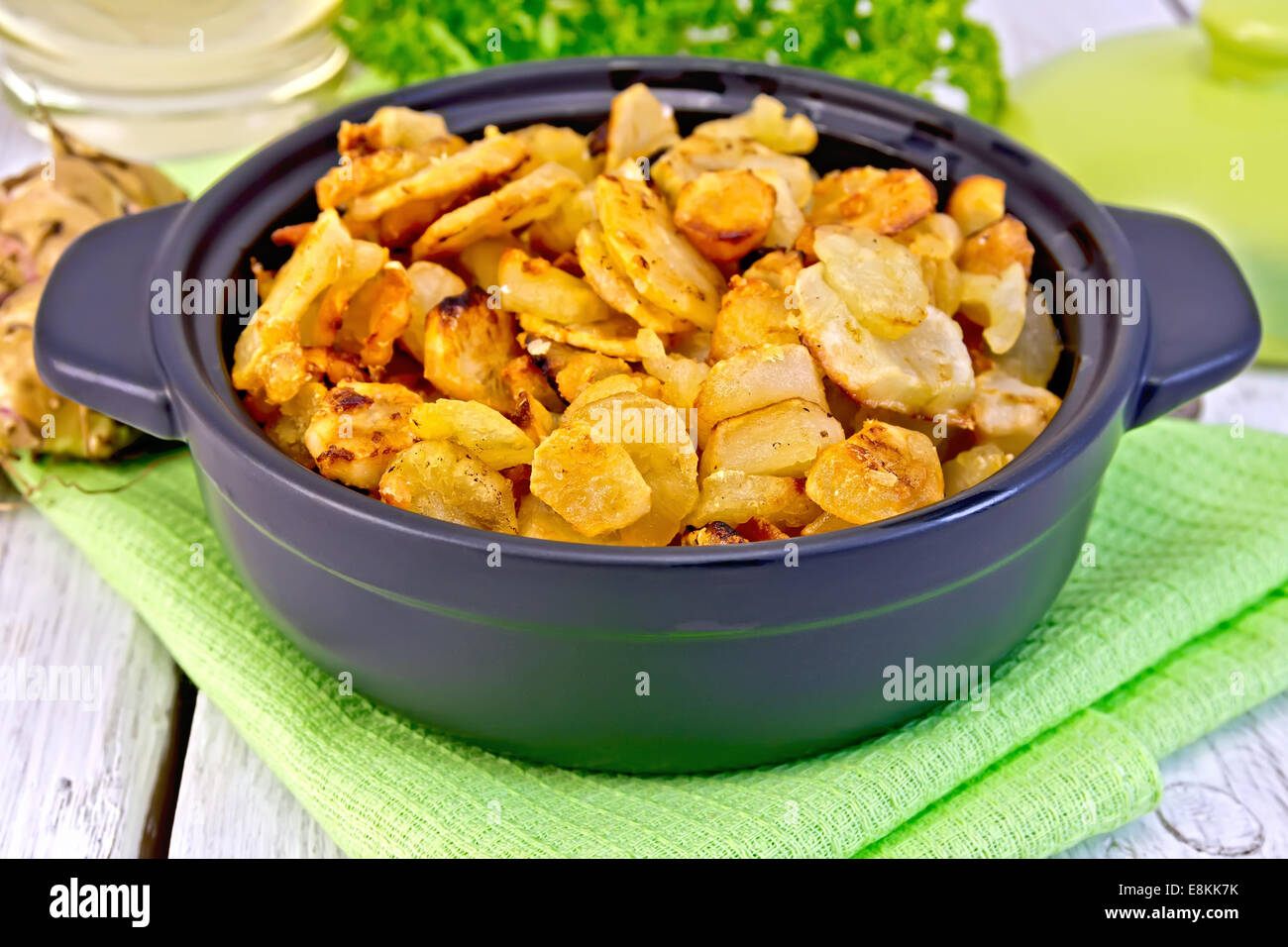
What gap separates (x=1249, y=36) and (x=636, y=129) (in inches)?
36.9

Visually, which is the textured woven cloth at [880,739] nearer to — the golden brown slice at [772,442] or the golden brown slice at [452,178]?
the golden brown slice at [772,442]

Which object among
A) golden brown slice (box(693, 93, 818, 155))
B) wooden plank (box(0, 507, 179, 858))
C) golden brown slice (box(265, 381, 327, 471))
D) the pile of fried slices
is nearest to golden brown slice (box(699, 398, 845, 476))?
the pile of fried slices

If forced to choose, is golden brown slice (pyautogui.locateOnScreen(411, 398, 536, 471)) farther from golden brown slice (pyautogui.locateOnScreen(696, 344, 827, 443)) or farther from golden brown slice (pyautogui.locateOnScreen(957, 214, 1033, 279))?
golden brown slice (pyautogui.locateOnScreen(957, 214, 1033, 279))

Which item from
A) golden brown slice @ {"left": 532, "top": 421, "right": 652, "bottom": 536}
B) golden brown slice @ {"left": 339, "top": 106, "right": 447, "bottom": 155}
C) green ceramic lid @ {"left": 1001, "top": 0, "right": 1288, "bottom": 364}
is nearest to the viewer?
golden brown slice @ {"left": 532, "top": 421, "right": 652, "bottom": 536}

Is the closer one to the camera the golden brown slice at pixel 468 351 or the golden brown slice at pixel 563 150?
the golden brown slice at pixel 468 351

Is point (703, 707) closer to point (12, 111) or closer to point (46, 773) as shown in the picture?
point (46, 773)

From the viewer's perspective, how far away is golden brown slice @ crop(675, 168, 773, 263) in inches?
50.7

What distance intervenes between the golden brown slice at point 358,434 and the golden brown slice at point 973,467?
45cm

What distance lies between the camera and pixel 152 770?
4.38 feet

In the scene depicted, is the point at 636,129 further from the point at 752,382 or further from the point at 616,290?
the point at 752,382

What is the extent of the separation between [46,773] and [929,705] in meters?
0.80

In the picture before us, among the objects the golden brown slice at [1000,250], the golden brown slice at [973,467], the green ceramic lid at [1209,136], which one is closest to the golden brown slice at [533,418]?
the golden brown slice at [973,467]

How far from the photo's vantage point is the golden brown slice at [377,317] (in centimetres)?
124

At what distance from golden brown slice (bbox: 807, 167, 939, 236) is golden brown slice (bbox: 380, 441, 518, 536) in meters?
0.43
